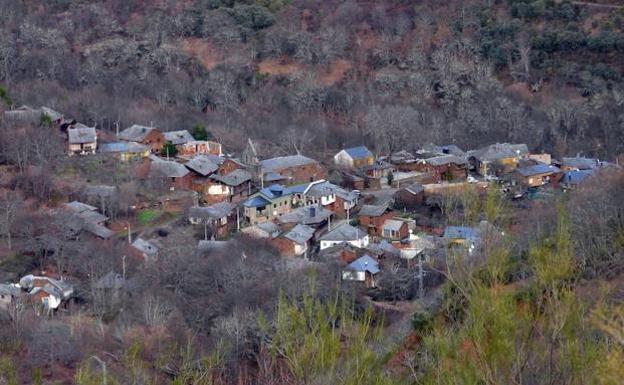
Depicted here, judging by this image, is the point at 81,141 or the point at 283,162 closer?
the point at 81,141

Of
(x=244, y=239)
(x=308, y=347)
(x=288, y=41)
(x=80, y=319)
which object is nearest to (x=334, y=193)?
(x=244, y=239)

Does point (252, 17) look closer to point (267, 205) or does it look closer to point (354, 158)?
point (354, 158)

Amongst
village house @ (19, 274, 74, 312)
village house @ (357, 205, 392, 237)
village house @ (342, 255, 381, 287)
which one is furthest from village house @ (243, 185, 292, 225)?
village house @ (19, 274, 74, 312)

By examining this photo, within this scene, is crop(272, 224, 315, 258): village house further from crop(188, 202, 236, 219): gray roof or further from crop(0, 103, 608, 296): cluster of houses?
crop(188, 202, 236, 219): gray roof

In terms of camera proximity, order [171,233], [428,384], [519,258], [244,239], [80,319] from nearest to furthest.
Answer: [428,384]
[519,258]
[80,319]
[244,239]
[171,233]

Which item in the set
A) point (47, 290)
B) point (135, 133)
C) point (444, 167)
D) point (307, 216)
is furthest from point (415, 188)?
point (47, 290)

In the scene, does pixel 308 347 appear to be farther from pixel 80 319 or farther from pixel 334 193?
pixel 334 193

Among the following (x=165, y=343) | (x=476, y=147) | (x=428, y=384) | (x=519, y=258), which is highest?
(x=428, y=384)
